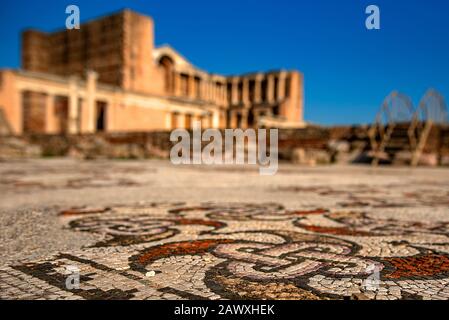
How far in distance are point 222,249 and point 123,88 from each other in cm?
2727

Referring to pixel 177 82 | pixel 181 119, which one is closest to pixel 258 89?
pixel 177 82

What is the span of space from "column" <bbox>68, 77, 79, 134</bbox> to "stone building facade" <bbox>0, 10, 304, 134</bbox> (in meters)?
0.05

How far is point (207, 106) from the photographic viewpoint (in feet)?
95.2

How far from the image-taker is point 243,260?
1.47 meters

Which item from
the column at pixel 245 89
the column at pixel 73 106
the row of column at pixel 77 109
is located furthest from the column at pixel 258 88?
the column at pixel 73 106

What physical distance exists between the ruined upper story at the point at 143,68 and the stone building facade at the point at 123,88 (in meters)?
0.08

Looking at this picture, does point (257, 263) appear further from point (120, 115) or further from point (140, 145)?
point (120, 115)

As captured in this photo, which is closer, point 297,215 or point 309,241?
point 309,241

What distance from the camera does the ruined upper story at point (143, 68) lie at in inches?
1144

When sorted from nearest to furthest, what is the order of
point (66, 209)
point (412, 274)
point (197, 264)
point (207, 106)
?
point (412, 274), point (197, 264), point (66, 209), point (207, 106)

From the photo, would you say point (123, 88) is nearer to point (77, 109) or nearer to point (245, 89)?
point (77, 109)

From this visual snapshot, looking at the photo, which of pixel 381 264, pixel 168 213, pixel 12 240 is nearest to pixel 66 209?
pixel 168 213

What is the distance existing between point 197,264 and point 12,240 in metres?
0.96

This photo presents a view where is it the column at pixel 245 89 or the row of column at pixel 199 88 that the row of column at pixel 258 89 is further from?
the row of column at pixel 199 88
